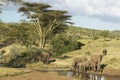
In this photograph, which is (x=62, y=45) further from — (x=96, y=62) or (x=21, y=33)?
(x=96, y=62)

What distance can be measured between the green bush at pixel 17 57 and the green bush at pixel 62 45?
7.92 m

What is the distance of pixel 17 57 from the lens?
34562 mm

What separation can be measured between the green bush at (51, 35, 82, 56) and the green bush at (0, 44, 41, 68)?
26.0ft

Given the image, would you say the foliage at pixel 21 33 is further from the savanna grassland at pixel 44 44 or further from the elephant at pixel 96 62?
the elephant at pixel 96 62

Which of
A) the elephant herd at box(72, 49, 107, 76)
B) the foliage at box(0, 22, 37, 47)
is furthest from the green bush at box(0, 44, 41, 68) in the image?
the foliage at box(0, 22, 37, 47)

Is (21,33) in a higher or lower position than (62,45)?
higher

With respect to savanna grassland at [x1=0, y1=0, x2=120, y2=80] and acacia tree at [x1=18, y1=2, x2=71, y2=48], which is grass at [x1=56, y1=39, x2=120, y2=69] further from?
acacia tree at [x1=18, y1=2, x2=71, y2=48]

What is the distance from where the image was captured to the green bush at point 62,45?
44.4m

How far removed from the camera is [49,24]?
49719 millimetres

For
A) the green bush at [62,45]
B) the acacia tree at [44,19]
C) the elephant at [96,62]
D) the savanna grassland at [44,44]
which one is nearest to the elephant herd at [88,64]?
the elephant at [96,62]

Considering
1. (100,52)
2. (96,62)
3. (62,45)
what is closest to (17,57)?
(96,62)

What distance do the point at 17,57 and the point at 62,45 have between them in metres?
11.2

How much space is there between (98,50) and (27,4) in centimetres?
1077

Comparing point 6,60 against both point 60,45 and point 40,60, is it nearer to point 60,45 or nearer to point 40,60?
point 40,60
